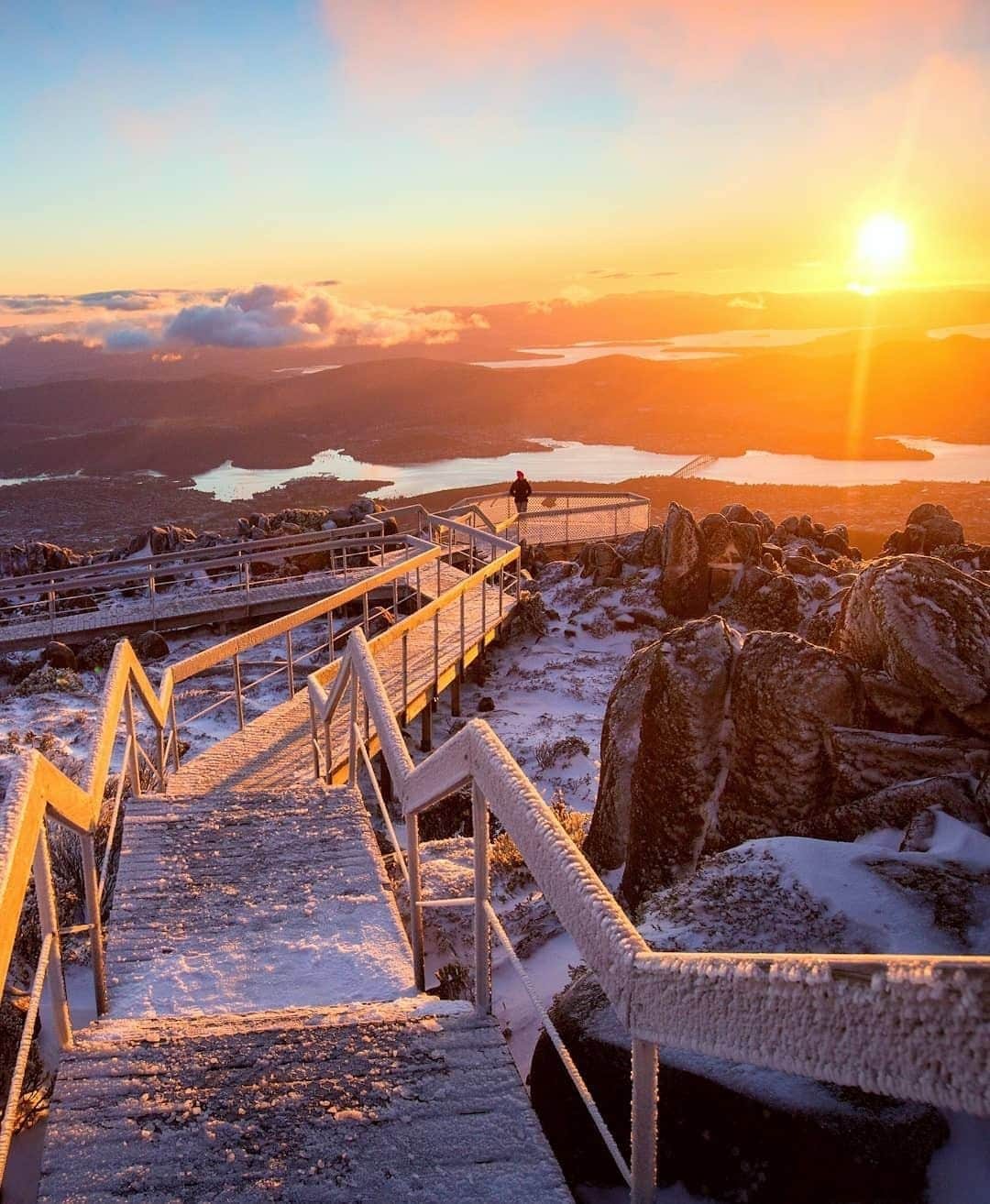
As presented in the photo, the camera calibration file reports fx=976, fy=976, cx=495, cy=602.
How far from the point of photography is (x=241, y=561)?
56.9 feet

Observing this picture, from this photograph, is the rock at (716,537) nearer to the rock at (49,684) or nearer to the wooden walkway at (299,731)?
the wooden walkway at (299,731)

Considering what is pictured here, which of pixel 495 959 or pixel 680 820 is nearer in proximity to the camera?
pixel 495 959

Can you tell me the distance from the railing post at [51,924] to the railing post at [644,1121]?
1.67 metres

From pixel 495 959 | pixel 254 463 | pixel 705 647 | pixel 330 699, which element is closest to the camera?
pixel 495 959

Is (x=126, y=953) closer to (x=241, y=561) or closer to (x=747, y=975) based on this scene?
(x=747, y=975)

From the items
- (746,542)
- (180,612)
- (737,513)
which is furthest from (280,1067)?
(737,513)

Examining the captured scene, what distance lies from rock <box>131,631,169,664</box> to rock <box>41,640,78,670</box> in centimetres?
102

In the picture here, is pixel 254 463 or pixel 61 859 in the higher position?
pixel 61 859

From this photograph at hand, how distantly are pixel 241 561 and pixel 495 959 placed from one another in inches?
539

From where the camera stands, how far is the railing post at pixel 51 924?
268 centimetres

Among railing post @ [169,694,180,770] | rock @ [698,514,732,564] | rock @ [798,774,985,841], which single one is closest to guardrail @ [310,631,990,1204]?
rock @ [798,774,985,841]

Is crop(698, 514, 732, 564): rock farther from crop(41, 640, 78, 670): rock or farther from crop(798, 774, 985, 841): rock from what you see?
crop(798, 774, 985, 841): rock

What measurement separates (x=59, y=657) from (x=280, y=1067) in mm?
14698

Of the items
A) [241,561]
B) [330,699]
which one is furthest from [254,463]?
[330,699]
